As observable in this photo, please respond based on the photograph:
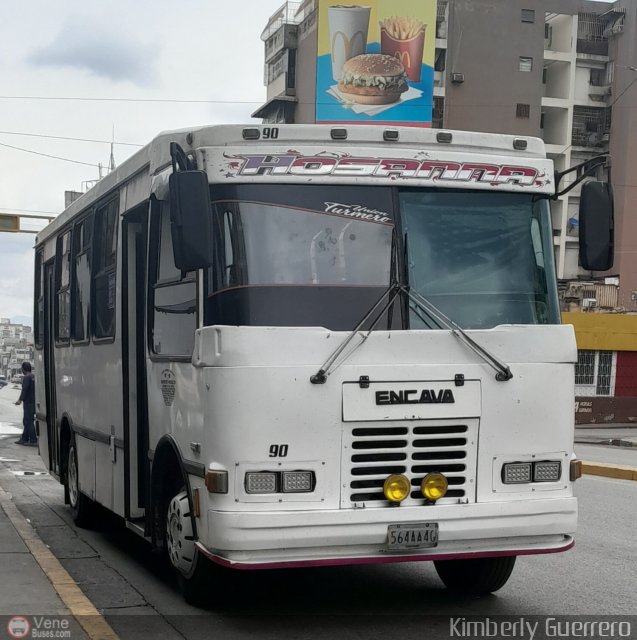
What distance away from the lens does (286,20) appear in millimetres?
64688

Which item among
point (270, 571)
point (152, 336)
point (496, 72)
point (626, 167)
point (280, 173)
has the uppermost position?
→ point (496, 72)

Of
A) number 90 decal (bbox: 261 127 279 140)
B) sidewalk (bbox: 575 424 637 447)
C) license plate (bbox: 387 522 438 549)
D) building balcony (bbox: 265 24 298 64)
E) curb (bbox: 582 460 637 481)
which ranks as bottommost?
sidewalk (bbox: 575 424 637 447)

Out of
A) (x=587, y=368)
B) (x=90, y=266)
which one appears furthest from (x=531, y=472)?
(x=587, y=368)

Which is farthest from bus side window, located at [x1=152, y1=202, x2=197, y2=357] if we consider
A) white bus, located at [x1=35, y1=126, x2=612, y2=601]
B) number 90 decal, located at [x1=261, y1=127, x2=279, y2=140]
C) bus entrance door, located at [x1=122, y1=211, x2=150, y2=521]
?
number 90 decal, located at [x1=261, y1=127, x2=279, y2=140]

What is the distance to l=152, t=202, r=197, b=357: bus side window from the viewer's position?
22.6 feet

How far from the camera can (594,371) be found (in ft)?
120

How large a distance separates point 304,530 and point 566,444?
1710mm

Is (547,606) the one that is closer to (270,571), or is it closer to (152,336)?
(270,571)

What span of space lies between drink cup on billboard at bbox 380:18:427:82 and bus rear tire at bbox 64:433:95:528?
50162 millimetres

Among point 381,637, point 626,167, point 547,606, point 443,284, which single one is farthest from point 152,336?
point 626,167

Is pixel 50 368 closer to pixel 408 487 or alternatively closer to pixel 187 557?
pixel 187 557

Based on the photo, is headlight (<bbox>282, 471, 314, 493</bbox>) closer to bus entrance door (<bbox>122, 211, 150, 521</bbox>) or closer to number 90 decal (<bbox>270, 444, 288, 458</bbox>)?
number 90 decal (<bbox>270, 444, 288, 458</bbox>)

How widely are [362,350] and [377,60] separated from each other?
179 ft

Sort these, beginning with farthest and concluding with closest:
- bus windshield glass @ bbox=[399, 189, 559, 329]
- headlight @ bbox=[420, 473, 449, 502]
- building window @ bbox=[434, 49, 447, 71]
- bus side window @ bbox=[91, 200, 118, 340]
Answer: building window @ bbox=[434, 49, 447, 71], bus side window @ bbox=[91, 200, 118, 340], bus windshield glass @ bbox=[399, 189, 559, 329], headlight @ bbox=[420, 473, 449, 502]
